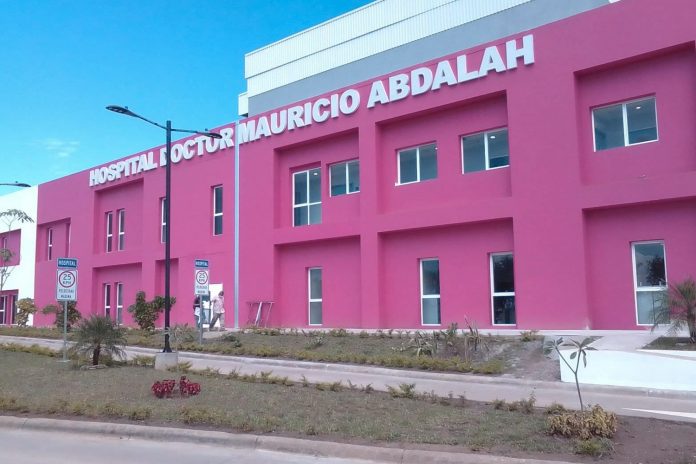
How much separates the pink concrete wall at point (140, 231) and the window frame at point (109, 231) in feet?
0.77

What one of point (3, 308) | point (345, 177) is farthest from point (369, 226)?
point (3, 308)

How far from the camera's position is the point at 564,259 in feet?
61.8

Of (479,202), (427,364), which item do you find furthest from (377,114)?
(427,364)

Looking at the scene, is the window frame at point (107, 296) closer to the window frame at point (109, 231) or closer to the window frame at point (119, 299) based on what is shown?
the window frame at point (119, 299)

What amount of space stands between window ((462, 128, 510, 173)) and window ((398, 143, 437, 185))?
4.17 feet

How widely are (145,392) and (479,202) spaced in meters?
12.3

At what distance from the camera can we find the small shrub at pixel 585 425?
793 centimetres

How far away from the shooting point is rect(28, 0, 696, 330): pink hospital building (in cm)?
1812

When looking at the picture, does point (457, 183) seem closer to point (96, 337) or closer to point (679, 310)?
point (679, 310)

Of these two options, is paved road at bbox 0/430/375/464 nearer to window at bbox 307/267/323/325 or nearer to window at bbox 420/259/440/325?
window at bbox 420/259/440/325

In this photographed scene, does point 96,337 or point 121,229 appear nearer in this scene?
point 96,337

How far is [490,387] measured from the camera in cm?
1351

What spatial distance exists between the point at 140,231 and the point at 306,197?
1148 cm

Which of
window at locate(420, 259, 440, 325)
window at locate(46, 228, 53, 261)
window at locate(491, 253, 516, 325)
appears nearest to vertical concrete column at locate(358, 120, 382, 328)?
window at locate(420, 259, 440, 325)
